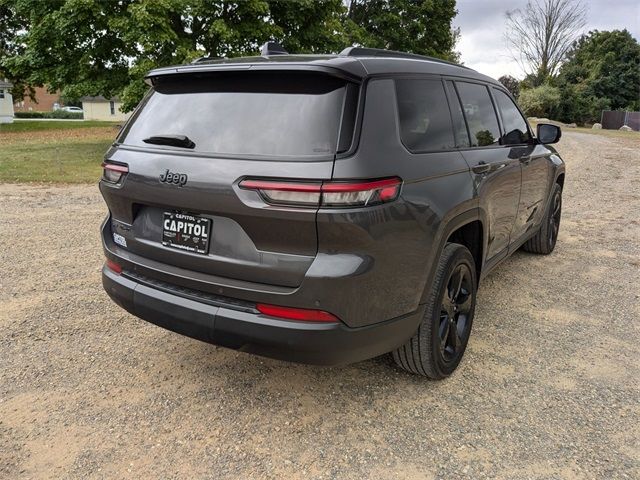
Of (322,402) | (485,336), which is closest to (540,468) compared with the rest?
(322,402)

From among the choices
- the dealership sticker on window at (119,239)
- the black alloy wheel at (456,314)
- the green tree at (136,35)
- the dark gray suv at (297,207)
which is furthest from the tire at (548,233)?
the green tree at (136,35)

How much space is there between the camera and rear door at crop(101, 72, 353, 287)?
227 centimetres

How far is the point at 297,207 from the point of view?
2.21 metres

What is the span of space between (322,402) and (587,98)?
150 feet

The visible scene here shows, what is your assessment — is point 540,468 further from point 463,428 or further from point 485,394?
point 485,394

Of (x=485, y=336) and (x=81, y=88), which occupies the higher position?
(x=81, y=88)

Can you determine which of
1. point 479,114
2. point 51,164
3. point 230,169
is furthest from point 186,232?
point 51,164

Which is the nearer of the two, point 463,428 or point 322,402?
point 463,428

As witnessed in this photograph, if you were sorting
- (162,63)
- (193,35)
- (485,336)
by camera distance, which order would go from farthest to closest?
(193,35)
(162,63)
(485,336)

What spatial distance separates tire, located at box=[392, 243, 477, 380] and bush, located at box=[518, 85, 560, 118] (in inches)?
1428

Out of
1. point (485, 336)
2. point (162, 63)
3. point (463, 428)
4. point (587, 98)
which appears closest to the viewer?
point (463, 428)

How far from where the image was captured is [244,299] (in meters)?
2.41

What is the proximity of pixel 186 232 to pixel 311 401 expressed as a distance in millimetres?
1188

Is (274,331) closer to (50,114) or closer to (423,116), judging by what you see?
(423,116)
